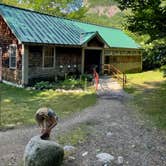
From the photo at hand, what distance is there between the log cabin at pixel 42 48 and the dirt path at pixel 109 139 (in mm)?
7909

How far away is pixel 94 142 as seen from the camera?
27.9 ft

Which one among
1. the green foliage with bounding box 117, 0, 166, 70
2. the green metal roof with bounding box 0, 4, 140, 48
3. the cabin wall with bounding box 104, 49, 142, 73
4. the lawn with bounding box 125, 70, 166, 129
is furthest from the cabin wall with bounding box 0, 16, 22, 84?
the cabin wall with bounding box 104, 49, 142, 73

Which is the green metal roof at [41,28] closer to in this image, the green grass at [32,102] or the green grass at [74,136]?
the green grass at [32,102]

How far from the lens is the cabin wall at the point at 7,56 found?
19.4m

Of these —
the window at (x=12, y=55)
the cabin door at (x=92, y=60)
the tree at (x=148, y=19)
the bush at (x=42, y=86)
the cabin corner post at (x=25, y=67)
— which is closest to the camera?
the tree at (x=148, y=19)

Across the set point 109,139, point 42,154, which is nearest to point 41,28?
point 109,139

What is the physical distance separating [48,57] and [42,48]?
91 centimetres

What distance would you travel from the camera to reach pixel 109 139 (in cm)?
880

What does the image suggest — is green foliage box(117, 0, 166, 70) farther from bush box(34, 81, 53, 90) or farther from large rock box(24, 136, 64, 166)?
large rock box(24, 136, 64, 166)

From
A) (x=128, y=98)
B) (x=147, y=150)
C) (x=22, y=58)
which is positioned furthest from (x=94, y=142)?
(x=22, y=58)

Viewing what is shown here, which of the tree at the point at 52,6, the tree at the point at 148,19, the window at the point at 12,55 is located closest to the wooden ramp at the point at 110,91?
the tree at the point at 148,19

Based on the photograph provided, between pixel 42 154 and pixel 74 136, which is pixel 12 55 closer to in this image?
pixel 74 136

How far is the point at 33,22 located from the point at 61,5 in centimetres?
2206

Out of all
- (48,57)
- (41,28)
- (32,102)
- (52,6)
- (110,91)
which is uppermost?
(52,6)
